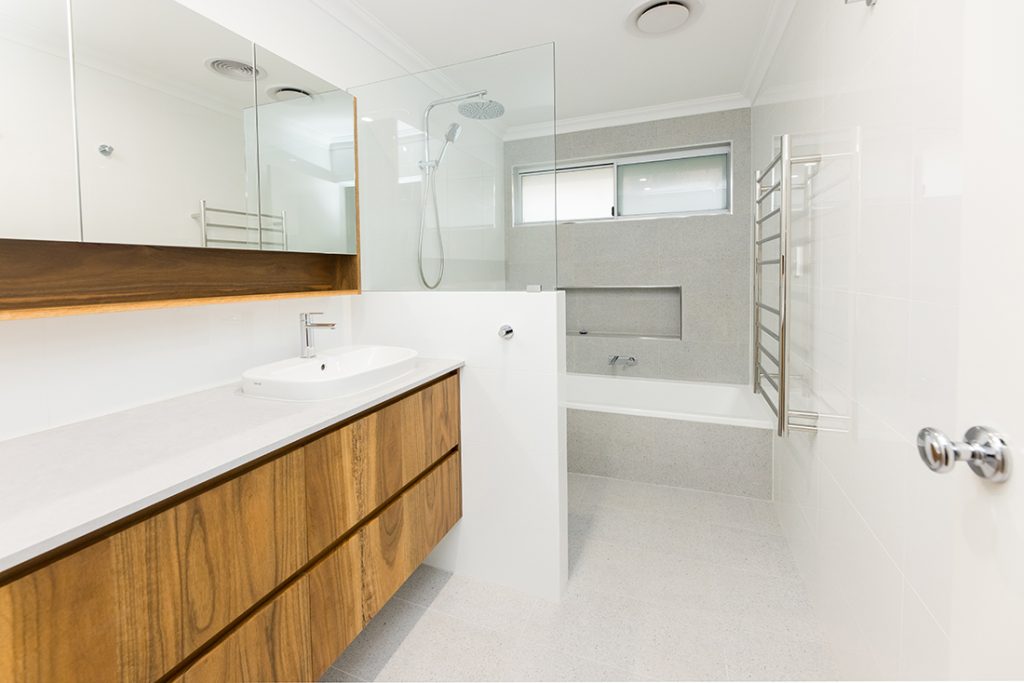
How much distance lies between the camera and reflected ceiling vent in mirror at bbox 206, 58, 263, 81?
55.2 inches

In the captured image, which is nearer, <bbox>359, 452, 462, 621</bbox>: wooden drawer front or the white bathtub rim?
<bbox>359, 452, 462, 621</bbox>: wooden drawer front

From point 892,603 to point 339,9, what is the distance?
274 centimetres

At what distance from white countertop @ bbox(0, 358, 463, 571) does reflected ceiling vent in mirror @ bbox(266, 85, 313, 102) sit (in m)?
1.02

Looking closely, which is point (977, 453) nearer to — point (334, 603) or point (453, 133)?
point (334, 603)

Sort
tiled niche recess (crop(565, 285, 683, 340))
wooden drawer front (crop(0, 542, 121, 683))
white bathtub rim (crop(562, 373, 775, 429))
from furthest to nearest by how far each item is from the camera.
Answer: tiled niche recess (crop(565, 285, 683, 340)), white bathtub rim (crop(562, 373, 775, 429)), wooden drawer front (crop(0, 542, 121, 683))

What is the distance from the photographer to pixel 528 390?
177cm

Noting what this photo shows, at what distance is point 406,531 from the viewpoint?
5.03 feet

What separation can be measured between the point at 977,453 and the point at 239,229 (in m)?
1.82

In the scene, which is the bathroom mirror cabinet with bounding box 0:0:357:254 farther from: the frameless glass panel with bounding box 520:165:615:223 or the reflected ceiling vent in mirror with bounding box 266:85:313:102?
the frameless glass panel with bounding box 520:165:615:223

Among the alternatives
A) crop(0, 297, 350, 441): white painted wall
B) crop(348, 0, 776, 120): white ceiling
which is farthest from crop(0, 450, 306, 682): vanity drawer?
crop(348, 0, 776, 120): white ceiling

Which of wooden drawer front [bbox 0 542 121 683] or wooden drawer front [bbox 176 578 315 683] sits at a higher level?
wooden drawer front [bbox 0 542 121 683]

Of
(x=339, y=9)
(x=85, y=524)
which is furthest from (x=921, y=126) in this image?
(x=339, y=9)

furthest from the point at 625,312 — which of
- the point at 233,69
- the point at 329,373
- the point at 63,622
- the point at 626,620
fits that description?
the point at 63,622

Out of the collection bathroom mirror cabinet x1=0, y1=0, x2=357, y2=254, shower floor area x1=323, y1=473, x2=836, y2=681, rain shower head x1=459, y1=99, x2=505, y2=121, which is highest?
rain shower head x1=459, y1=99, x2=505, y2=121
